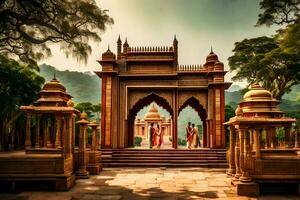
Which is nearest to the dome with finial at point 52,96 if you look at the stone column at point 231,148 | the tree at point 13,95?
the tree at point 13,95

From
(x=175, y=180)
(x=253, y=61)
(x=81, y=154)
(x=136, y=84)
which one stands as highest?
(x=253, y=61)

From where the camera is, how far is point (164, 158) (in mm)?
16938

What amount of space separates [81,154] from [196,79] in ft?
31.6

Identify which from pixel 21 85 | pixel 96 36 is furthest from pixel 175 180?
pixel 21 85

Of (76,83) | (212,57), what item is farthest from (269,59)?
(76,83)

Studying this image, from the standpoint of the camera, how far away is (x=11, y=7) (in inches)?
436

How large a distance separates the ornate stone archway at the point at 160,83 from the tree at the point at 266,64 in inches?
282

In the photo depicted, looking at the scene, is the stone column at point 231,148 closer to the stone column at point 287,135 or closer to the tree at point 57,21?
the stone column at point 287,135

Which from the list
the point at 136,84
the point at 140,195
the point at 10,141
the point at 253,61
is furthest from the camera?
the point at 253,61

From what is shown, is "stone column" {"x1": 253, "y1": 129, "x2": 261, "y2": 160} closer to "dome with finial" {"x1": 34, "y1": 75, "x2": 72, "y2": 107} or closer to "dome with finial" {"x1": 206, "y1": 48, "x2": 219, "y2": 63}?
"dome with finial" {"x1": 34, "y1": 75, "x2": 72, "y2": 107}

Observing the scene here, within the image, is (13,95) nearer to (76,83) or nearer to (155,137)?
(155,137)

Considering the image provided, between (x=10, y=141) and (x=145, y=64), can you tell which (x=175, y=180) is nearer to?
(x=145, y=64)

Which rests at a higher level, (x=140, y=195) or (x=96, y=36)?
(x=96, y=36)

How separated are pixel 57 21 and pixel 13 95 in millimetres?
11099
